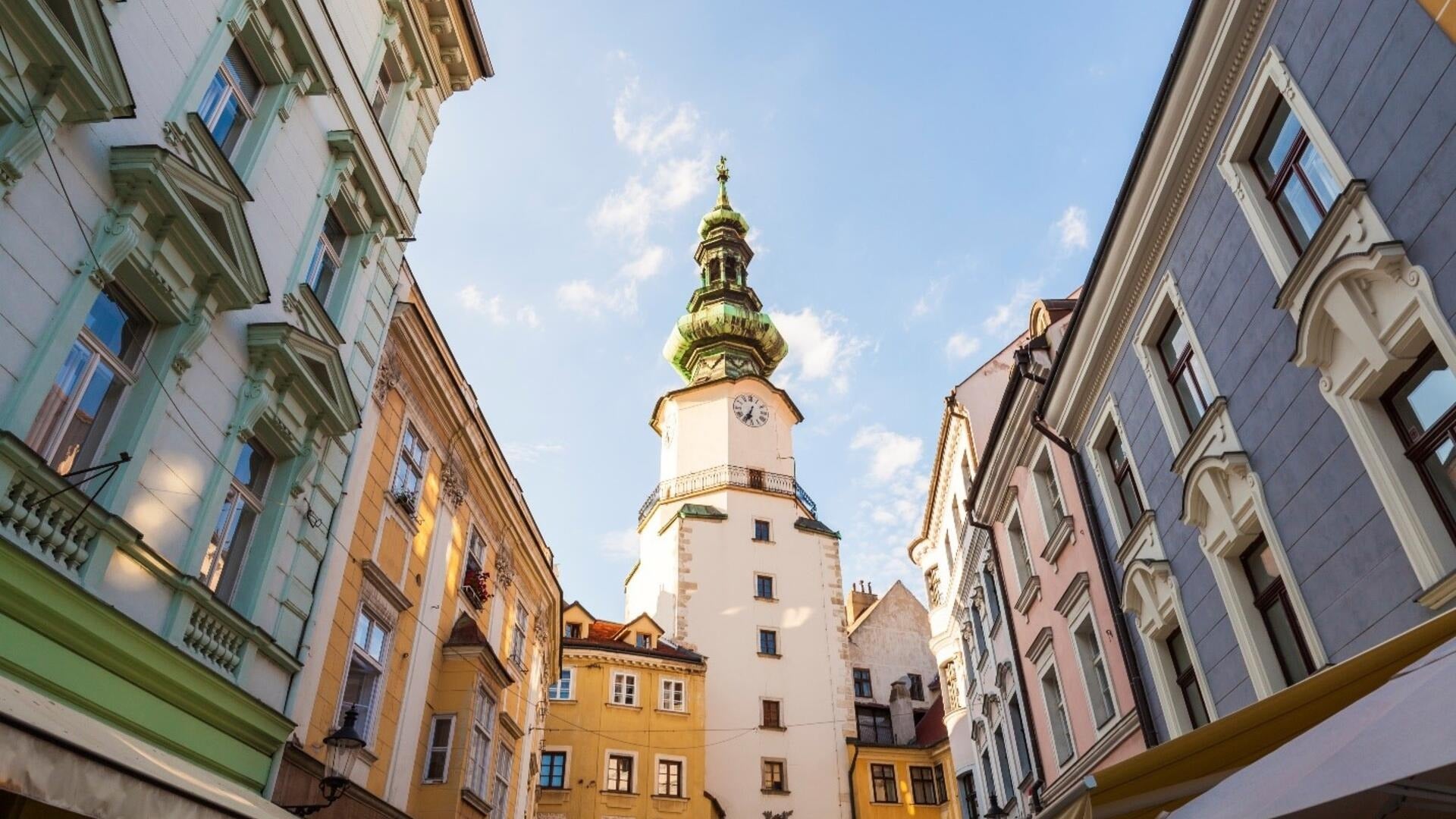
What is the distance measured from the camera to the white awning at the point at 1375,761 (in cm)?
336

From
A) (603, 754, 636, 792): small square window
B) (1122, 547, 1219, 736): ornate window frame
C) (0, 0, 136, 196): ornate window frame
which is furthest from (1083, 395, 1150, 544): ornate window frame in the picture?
(603, 754, 636, 792): small square window

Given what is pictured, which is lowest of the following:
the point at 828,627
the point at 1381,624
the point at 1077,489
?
the point at 1381,624

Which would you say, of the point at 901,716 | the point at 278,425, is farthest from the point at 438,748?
the point at 901,716

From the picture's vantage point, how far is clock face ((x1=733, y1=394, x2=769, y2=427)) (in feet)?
152

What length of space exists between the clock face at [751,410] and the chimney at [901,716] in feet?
44.9

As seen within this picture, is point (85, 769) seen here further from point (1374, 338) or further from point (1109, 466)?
point (1109, 466)

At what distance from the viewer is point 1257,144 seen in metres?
9.52

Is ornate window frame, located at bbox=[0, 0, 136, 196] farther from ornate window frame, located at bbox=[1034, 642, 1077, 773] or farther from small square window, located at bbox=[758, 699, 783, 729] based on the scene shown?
small square window, located at bbox=[758, 699, 783, 729]

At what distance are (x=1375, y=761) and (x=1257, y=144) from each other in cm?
774

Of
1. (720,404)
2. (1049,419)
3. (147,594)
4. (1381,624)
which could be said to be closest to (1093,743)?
(1049,419)

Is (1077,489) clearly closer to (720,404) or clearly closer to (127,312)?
(127,312)

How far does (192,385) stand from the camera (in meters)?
8.85

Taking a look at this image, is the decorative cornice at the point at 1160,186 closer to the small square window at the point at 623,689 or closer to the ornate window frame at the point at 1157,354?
the ornate window frame at the point at 1157,354

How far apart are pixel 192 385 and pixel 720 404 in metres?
37.7
